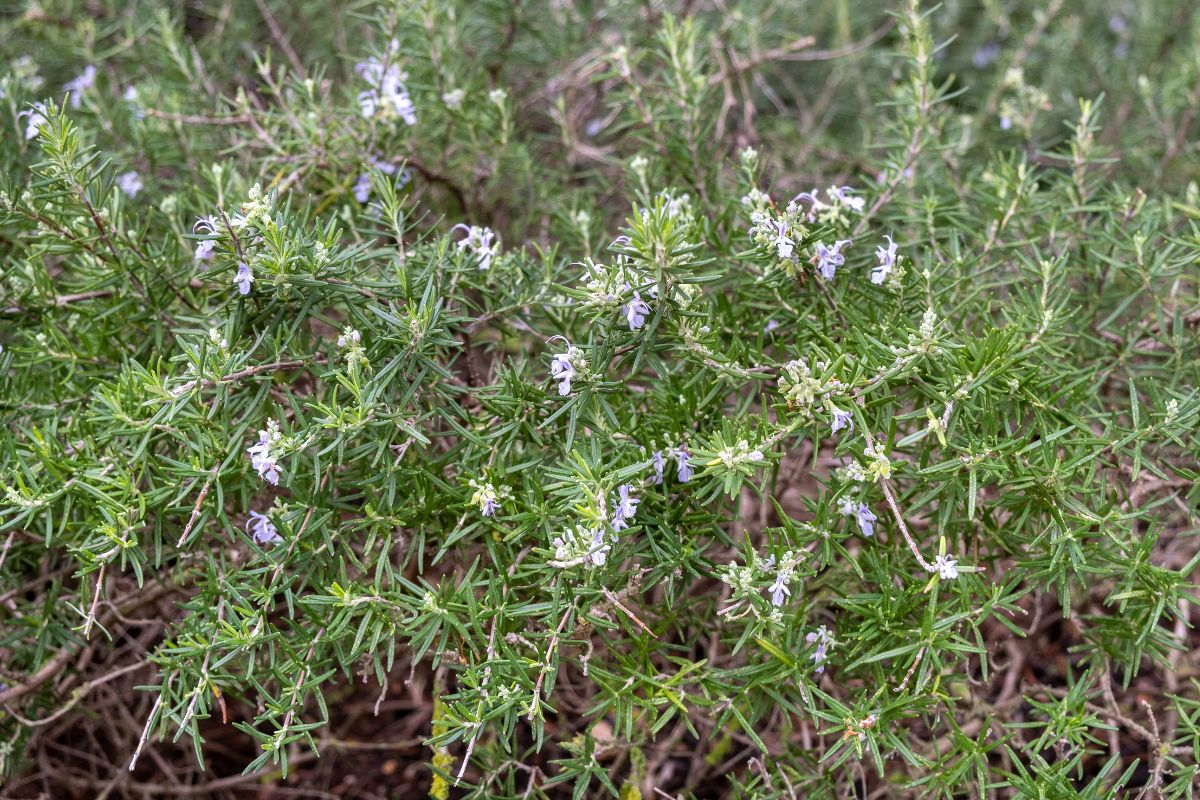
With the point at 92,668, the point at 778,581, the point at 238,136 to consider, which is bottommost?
the point at 92,668

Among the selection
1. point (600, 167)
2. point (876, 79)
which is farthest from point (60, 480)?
point (876, 79)

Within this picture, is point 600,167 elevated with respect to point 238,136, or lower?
lower

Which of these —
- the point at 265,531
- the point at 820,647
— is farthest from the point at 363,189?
the point at 820,647

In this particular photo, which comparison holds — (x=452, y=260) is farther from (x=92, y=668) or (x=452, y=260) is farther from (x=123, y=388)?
(x=92, y=668)

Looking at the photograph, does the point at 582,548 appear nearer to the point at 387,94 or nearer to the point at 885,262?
the point at 885,262

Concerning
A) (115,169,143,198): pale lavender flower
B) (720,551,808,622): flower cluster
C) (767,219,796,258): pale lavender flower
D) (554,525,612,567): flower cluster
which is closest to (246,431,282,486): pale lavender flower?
(554,525,612,567): flower cluster

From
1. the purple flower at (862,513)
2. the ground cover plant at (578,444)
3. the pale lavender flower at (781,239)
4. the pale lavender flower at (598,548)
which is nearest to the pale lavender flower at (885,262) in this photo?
the ground cover plant at (578,444)

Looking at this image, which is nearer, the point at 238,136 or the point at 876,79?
the point at 238,136
